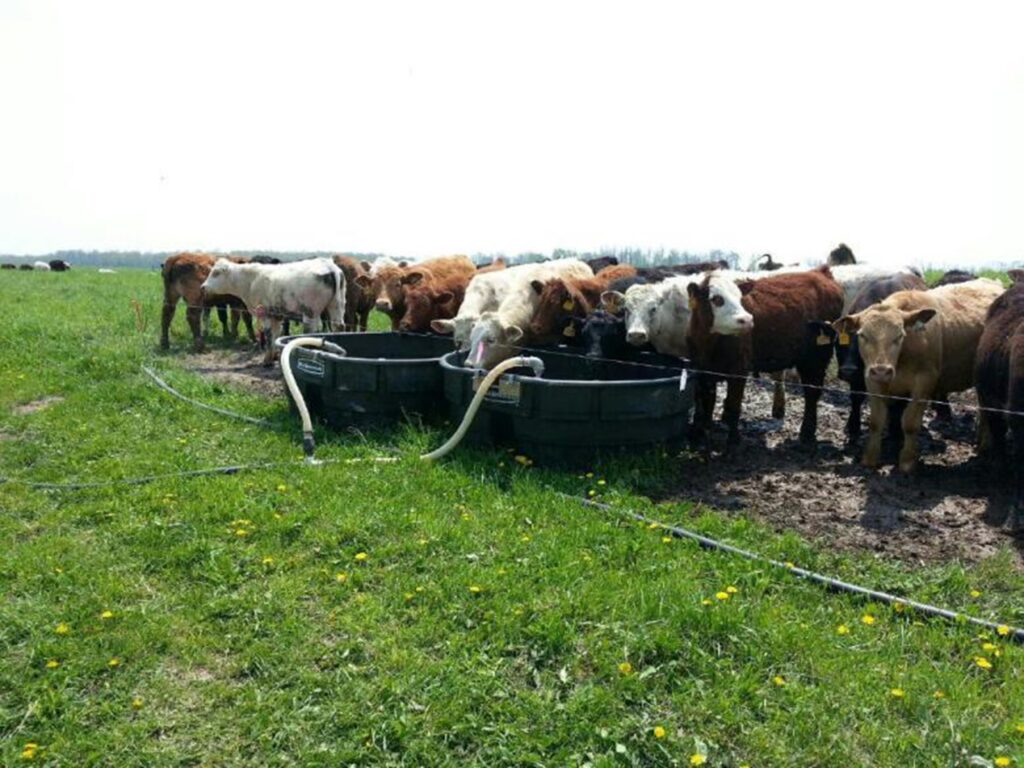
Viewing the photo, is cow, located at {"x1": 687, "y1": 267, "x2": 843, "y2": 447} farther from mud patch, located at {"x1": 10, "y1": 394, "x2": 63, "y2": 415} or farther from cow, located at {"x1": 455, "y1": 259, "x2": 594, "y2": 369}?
mud patch, located at {"x1": 10, "y1": 394, "x2": 63, "y2": 415}

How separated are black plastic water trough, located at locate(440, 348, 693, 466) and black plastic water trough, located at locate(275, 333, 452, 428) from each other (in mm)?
876

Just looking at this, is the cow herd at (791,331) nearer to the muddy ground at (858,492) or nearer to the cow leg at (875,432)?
the cow leg at (875,432)

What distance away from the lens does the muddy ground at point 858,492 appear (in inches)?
222

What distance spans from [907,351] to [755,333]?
1680 millimetres

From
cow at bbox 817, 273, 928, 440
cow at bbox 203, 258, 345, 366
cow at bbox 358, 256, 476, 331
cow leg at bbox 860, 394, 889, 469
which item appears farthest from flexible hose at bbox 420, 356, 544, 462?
cow at bbox 203, 258, 345, 366

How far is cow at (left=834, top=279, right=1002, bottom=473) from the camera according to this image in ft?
23.8

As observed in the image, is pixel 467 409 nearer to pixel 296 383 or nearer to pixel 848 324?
pixel 296 383

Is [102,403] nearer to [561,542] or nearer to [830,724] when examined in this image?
[561,542]

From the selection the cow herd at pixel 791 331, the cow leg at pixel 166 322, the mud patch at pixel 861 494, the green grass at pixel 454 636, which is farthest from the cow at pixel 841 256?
the cow leg at pixel 166 322

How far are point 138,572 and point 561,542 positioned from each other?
2.80 metres

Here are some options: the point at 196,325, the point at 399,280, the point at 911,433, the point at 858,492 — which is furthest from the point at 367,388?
the point at 196,325

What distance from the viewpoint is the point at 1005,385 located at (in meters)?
6.76

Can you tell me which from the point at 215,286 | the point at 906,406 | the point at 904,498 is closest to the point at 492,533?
the point at 904,498

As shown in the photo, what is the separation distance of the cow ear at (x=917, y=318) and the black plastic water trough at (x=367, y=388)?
4599mm
